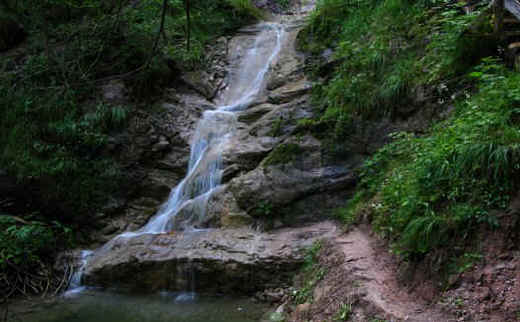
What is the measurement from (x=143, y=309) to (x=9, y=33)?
30.8 ft

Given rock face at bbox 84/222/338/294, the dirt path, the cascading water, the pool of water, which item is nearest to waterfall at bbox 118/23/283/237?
the cascading water

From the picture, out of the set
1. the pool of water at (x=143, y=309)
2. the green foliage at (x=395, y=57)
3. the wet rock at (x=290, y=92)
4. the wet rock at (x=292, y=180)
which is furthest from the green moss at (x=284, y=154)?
the pool of water at (x=143, y=309)

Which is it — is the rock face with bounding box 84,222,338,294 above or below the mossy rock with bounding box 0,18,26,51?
below

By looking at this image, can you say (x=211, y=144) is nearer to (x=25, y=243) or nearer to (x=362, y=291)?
(x=25, y=243)

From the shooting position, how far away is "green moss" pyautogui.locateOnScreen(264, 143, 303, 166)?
691 cm

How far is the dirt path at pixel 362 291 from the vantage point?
126 inches

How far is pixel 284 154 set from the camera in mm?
6977

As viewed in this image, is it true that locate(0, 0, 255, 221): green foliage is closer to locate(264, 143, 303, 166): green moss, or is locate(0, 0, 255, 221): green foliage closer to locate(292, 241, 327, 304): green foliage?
locate(264, 143, 303, 166): green moss

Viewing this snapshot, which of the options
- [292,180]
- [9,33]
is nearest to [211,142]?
[292,180]

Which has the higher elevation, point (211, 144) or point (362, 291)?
point (211, 144)

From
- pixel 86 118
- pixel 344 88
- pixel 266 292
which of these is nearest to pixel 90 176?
pixel 86 118

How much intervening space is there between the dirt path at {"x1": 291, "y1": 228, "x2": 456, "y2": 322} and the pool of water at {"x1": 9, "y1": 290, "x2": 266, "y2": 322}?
3.94ft

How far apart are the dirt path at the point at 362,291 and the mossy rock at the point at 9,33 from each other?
10.7 meters

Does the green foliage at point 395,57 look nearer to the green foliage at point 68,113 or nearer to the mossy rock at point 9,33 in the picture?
the green foliage at point 68,113
